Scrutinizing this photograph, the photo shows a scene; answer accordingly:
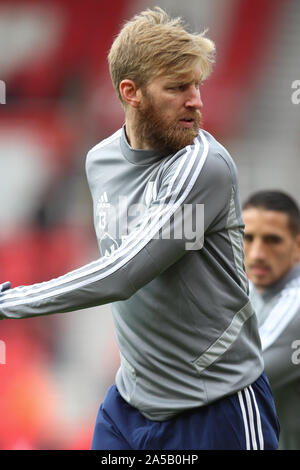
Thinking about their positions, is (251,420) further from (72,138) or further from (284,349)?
(72,138)

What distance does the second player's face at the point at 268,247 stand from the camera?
3455 mm

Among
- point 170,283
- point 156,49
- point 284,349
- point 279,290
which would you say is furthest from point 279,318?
point 156,49

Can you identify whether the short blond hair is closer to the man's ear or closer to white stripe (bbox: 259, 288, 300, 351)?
the man's ear

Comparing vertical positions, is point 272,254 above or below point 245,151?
below

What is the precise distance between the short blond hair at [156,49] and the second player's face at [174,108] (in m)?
0.03

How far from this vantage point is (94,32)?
6.92 m

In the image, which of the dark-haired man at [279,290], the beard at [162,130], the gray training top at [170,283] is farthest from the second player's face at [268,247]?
the beard at [162,130]

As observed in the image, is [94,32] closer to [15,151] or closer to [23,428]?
[15,151]

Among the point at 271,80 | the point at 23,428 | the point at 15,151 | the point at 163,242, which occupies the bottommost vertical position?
the point at 23,428

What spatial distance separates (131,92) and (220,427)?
948 mm

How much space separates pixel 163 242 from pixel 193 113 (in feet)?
1.24

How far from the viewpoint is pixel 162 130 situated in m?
2.28

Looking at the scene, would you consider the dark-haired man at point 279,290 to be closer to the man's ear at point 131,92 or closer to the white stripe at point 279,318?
the white stripe at point 279,318
